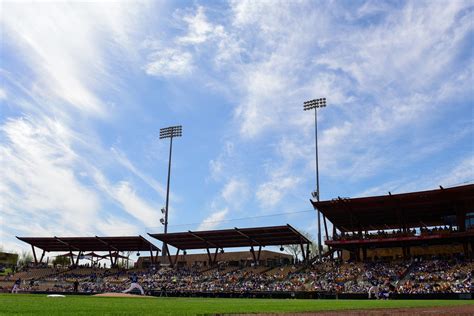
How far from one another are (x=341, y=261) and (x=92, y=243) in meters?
40.3

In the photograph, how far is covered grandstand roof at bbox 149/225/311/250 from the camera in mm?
55562

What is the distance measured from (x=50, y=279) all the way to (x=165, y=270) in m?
18.1

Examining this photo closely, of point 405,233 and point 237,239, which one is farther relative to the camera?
point 237,239

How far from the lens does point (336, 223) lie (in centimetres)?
5744

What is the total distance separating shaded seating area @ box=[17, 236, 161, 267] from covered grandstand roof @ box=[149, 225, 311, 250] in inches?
160

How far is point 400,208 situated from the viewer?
156 ft

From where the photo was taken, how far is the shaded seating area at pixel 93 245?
66.2 meters

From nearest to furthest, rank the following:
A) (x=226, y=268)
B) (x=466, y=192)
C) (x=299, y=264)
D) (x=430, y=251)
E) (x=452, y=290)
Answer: (x=452, y=290) < (x=466, y=192) < (x=430, y=251) < (x=299, y=264) < (x=226, y=268)

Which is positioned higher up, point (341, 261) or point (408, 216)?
point (408, 216)

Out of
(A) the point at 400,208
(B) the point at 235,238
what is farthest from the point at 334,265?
(B) the point at 235,238

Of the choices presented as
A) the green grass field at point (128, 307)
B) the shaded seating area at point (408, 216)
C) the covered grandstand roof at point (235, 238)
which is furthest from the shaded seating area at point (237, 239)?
the green grass field at point (128, 307)

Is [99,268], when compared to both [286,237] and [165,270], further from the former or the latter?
[286,237]

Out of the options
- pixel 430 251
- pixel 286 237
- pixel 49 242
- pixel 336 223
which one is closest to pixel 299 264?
pixel 286 237

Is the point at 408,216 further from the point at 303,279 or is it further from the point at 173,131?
the point at 173,131
